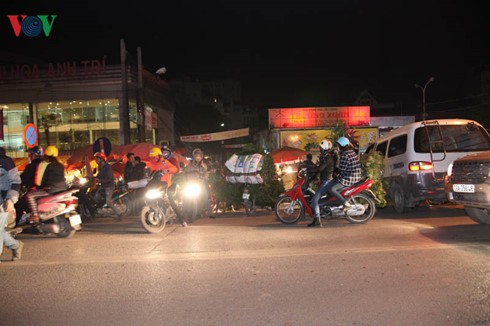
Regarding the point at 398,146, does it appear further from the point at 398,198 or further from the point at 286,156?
the point at 286,156

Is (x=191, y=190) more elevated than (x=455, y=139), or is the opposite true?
(x=455, y=139)

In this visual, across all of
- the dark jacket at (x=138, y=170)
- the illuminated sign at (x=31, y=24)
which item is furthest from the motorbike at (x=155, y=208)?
the illuminated sign at (x=31, y=24)

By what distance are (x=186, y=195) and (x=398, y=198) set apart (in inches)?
204

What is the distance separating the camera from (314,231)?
28.1ft

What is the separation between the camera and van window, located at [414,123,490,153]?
10.0m

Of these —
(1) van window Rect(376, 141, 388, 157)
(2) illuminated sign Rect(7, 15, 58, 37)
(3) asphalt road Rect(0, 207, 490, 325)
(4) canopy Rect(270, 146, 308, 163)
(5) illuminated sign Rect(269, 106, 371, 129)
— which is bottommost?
(3) asphalt road Rect(0, 207, 490, 325)

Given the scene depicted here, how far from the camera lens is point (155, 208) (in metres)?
9.09

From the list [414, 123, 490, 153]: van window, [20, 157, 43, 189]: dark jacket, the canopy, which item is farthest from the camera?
the canopy

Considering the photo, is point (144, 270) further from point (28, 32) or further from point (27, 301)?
point (28, 32)

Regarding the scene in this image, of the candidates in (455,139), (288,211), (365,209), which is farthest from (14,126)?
(455,139)

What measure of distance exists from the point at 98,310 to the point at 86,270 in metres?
1.72

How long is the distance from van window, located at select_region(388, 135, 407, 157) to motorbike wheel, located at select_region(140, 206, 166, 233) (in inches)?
232

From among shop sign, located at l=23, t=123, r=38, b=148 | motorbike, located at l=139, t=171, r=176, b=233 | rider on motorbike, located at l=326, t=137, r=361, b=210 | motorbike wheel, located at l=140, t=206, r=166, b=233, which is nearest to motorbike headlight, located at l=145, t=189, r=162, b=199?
motorbike, located at l=139, t=171, r=176, b=233

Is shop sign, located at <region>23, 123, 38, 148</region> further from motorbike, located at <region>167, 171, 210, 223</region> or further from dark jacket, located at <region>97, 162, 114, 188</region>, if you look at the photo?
motorbike, located at <region>167, 171, 210, 223</region>
